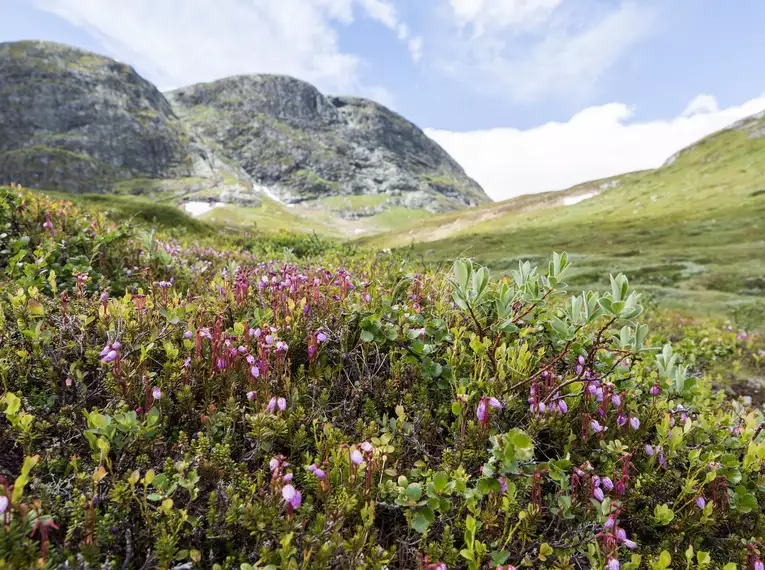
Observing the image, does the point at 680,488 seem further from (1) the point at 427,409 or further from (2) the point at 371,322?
(2) the point at 371,322

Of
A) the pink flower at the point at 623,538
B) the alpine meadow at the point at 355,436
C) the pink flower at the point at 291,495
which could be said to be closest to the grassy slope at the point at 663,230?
the alpine meadow at the point at 355,436

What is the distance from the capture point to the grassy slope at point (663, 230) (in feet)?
55.3

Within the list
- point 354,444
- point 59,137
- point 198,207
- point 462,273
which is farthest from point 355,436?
point 59,137

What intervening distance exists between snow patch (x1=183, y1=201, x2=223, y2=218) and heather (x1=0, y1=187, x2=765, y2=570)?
17411 cm

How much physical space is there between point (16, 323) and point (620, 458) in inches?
163

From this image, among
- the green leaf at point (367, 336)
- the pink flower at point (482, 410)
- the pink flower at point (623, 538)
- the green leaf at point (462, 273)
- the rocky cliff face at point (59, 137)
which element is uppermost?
the rocky cliff face at point (59, 137)

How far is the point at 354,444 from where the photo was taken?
6.81 feet

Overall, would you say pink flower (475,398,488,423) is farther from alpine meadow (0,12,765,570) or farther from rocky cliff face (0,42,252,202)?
rocky cliff face (0,42,252,202)

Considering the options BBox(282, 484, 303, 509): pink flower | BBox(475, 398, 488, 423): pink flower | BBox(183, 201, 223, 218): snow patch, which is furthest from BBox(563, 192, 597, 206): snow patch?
BBox(183, 201, 223, 218): snow patch

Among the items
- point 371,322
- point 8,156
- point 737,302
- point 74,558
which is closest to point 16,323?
point 74,558

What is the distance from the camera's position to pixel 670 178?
2729 inches

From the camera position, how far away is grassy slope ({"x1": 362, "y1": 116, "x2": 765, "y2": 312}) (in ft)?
55.3

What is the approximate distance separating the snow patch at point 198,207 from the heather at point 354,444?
174106 millimetres

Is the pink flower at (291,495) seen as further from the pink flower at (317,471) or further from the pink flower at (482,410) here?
the pink flower at (482,410)
